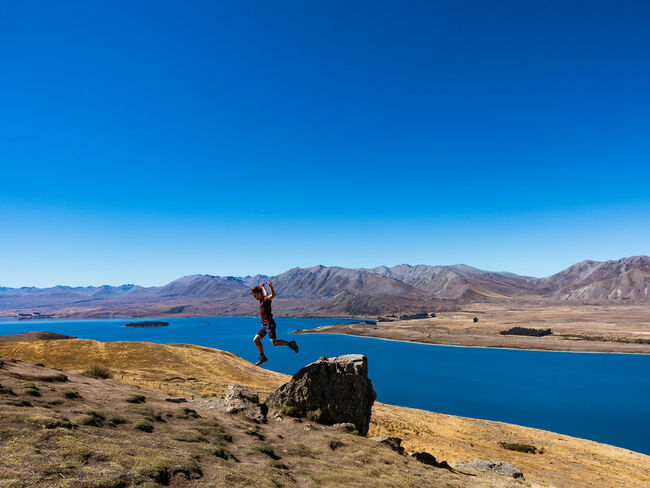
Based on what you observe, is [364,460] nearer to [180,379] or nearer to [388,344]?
[180,379]

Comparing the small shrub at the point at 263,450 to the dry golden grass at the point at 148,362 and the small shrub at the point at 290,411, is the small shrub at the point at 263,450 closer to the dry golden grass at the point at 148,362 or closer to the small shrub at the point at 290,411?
the small shrub at the point at 290,411

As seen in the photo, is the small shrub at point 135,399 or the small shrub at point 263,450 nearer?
the small shrub at point 263,450

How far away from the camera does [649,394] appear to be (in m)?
81.1

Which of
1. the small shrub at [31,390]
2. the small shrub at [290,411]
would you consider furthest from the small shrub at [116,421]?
the small shrub at [290,411]

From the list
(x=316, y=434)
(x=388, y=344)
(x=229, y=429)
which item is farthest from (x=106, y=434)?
(x=388, y=344)

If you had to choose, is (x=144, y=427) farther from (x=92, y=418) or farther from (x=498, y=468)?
(x=498, y=468)

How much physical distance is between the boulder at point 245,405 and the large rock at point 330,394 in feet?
4.57

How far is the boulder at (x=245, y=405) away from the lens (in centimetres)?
1841

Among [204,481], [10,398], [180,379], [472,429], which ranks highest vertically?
[10,398]

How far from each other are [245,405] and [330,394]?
5.16m

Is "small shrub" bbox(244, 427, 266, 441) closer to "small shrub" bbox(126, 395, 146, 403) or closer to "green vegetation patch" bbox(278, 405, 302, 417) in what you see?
"green vegetation patch" bbox(278, 405, 302, 417)

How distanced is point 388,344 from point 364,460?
565 feet

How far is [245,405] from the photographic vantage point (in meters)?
19.1

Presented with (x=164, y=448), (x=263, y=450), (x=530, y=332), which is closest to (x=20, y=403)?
(x=164, y=448)
